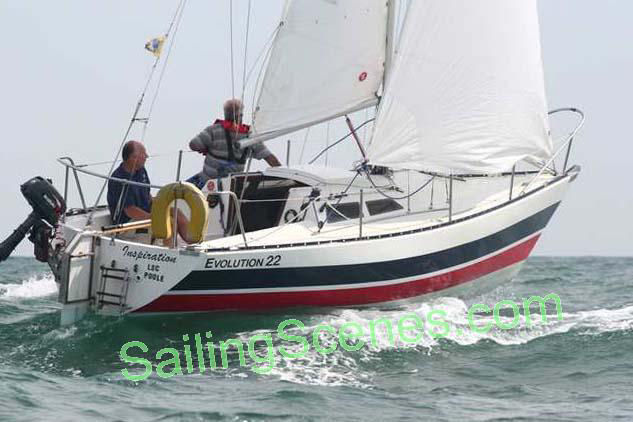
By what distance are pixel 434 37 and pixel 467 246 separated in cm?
230

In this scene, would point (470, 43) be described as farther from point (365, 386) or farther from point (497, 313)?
point (365, 386)

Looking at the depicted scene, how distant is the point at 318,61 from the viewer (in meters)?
12.4

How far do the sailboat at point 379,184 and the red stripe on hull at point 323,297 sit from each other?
0.01 metres

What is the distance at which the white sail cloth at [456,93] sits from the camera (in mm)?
11867

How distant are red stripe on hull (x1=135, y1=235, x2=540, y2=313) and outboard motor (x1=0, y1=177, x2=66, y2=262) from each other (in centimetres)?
260

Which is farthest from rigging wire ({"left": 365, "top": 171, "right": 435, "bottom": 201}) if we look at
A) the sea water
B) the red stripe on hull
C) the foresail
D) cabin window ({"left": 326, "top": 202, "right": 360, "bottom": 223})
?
the sea water

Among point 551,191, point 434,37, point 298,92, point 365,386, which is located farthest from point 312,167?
point 365,386

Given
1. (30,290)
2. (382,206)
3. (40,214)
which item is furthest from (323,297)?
(30,290)

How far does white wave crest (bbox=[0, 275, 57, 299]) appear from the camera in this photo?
1447 centimetres

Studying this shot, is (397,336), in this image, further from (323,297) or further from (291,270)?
(291,270)

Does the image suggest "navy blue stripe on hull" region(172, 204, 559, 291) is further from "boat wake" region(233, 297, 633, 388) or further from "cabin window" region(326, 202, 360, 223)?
"cabin window" region(326, 202, 360, 223)

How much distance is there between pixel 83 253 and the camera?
1029cm

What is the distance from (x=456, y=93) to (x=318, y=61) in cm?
161

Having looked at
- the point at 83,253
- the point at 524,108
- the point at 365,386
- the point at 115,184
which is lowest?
the point at 365,386
